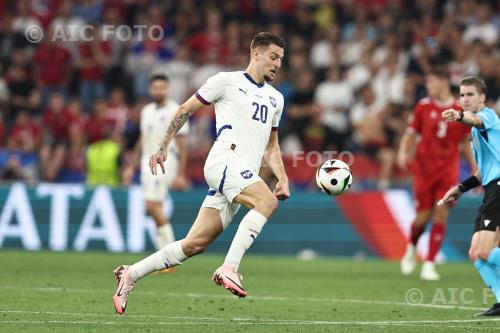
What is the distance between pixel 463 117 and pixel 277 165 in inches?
76.8

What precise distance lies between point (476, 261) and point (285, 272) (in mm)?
6009

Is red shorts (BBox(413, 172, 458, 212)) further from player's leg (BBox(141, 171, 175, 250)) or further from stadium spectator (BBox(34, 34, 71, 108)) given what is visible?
stadium spectator (BBox(34, 34, 71, 108))

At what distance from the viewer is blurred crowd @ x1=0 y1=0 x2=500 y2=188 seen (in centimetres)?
2305

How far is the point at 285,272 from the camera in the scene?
17.2 meters

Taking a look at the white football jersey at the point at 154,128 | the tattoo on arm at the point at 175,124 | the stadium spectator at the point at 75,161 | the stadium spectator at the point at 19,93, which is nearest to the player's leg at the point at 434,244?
the white football jersey at the point at 154,128

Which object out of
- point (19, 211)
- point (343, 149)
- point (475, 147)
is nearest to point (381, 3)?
point (343, 149)

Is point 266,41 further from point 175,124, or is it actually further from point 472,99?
point 472,99

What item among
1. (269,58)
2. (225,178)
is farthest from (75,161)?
(225,178)

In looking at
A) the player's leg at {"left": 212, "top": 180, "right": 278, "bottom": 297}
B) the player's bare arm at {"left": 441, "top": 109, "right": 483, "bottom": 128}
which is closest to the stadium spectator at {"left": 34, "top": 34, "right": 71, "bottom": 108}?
the player's leg at {"left": 212, "top": 180, "right": 278, "bottom": 297}

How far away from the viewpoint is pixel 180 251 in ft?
35.2

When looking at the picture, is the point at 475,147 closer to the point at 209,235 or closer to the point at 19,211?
the point at 209,235

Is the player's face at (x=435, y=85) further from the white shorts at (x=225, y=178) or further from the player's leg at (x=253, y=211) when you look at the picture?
the player's leg at (x=253, y=211)

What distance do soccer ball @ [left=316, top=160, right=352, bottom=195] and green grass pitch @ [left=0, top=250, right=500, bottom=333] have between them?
1.31 m

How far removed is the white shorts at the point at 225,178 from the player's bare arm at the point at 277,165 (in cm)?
35
